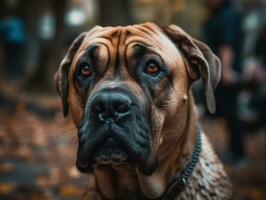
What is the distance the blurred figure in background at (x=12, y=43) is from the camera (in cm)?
2138

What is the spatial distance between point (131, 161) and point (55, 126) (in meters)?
8.67

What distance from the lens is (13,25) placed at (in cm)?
2156

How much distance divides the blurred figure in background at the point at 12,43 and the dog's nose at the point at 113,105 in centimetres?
1762

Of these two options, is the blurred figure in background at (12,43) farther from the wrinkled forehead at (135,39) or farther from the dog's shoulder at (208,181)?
the dog's shoulder at (208,181)

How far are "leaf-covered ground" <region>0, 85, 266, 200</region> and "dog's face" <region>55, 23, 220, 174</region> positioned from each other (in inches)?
25.3

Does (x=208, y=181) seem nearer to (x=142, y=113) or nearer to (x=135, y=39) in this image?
(x=142, y=113)

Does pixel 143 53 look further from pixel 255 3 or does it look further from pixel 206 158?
pixel 255 3

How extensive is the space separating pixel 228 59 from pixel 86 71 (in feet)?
14.1

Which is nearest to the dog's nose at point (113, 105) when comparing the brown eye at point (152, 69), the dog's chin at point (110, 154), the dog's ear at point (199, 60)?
the dog's chin at point (110, 154)

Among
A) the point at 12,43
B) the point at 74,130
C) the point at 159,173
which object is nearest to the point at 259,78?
the point at 74,130

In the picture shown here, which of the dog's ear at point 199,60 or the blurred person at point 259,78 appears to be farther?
the blurred person at point 259,78

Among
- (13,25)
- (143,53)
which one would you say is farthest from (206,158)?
(13,25)

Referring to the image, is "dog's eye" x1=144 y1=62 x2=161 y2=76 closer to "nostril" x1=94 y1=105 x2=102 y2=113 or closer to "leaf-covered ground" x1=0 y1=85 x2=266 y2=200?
"nostril" x1=94 y1=105 x2=102 y2=113

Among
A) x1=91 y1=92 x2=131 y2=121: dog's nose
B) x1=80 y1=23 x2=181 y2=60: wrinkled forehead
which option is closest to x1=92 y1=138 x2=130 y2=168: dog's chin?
x1=91 y1=92 x2=131 y2=121: dog's nose
